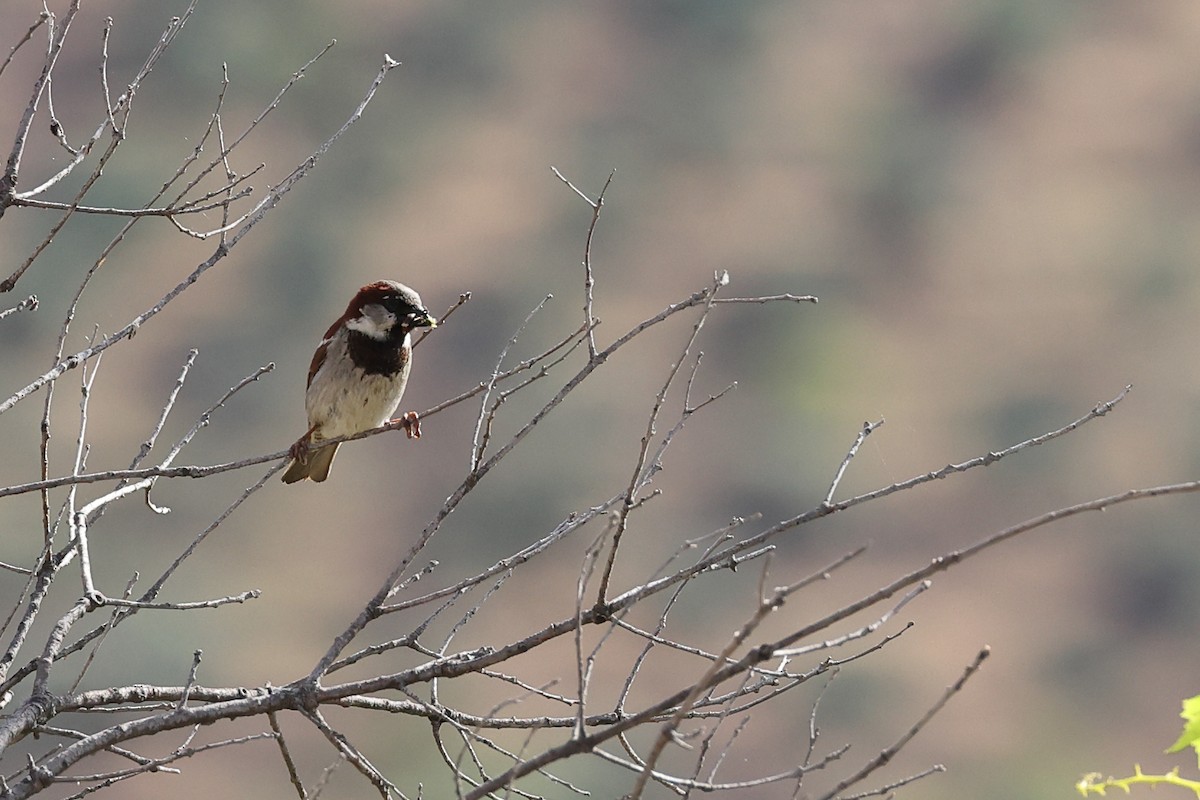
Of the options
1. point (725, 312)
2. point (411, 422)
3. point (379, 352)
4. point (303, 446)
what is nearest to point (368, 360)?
point (379, 352)

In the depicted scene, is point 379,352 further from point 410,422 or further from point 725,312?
point 725,312

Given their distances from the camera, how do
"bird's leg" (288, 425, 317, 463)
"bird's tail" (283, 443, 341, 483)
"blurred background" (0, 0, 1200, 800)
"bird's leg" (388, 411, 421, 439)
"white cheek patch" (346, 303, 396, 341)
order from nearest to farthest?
"bird's leg" (388, 411, 421, 439)
"bird's leg" (288, 425, 317, 463)
"white cheek patch" (346, 303, 396, 341)
"bird's tail" (283, 443, 341, 483)
"blurred background" (0, 0, 1200, 800)

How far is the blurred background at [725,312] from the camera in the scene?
20297 millimetres

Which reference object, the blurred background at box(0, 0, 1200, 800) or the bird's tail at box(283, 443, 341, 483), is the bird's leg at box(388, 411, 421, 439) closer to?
the bird's tail at box(283, 443, 341, 483)

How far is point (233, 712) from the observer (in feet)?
12.0

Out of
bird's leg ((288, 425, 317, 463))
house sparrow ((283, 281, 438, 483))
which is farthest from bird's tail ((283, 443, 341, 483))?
house sparrow ((283, 281, 438, 483))

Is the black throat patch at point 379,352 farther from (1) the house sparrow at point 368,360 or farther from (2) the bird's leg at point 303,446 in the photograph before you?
(2) the bird's leg at point 303,446

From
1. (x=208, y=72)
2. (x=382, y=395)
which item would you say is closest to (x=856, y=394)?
(x=208, y=72)

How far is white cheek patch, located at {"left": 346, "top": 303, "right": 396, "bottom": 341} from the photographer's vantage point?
589 centimetres

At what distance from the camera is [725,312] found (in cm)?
2761

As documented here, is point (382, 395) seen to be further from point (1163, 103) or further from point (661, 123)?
point (1163, 103)

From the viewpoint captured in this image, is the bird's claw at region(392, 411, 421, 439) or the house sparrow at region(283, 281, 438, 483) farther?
the house sparrow at region(283, 281, 438, 483)

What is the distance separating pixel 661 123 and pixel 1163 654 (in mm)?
17089

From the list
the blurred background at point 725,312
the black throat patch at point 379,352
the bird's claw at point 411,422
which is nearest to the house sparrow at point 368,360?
the black throat patch at point 379,352
